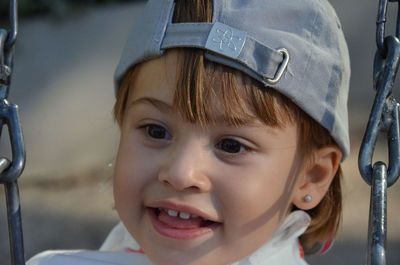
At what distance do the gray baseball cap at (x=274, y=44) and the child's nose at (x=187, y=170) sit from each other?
132 millimetres

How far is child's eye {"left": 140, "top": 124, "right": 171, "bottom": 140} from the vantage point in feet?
3.00

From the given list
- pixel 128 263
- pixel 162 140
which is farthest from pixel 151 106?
pixel 128 263

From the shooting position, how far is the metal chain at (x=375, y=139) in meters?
0.72

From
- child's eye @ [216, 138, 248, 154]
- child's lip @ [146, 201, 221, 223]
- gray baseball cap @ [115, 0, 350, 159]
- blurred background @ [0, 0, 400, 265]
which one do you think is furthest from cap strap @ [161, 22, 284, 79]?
blurred background @ [0, 0, 400, 265]

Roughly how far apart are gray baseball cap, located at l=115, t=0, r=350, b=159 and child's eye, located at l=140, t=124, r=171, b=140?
101mm

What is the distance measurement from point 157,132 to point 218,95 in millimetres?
113

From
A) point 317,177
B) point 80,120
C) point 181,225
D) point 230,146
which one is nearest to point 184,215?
point 181,225

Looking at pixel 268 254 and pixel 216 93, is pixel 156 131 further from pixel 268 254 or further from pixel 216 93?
pixel 268 254

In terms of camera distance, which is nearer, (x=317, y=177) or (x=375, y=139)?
(x=375, y=139)

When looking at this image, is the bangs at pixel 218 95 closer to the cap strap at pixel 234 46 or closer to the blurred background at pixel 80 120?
the cap strap at pixel 234 46

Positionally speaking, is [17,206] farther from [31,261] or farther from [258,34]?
[258,34]

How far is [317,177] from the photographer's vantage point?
39.8 inches

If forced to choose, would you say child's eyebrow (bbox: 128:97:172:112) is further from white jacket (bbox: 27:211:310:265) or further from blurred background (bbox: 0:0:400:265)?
blurred background (bbox: 0:0:400:265)

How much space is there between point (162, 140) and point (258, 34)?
20 centimetres
